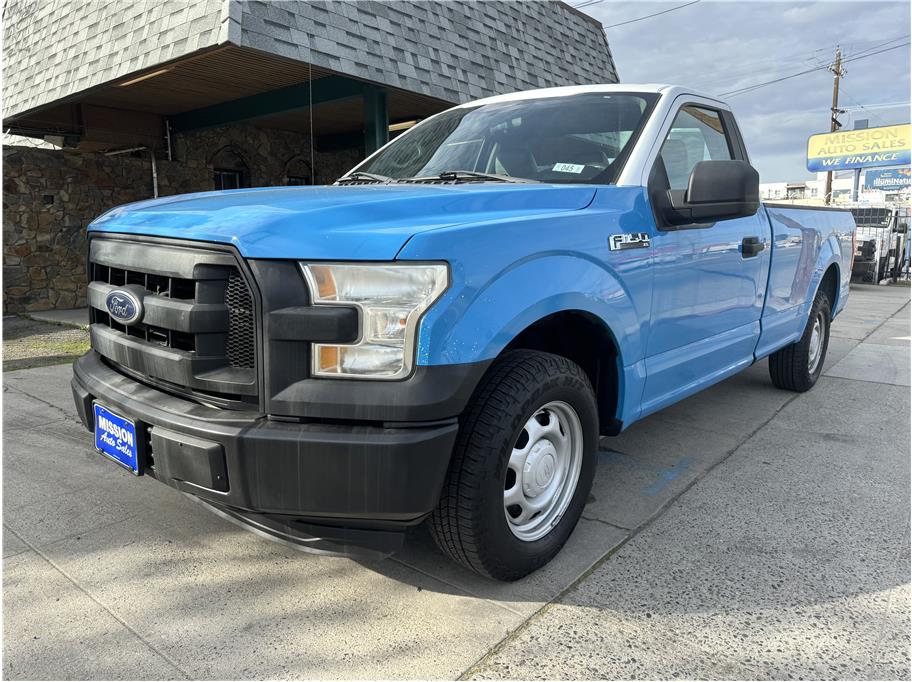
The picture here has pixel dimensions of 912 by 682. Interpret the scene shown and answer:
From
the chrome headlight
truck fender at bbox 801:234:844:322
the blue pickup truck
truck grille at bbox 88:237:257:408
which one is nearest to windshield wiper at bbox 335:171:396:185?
the blue pickup truck

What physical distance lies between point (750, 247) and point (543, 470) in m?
2.00

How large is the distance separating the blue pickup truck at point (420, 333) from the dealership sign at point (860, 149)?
31.5 metres

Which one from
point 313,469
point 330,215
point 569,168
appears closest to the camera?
point 313,469

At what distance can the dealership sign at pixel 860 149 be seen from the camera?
2898 centimetres

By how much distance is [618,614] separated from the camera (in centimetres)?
220

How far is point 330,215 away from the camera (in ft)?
6.41

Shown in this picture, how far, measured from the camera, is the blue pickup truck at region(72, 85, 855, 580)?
6.06 ft

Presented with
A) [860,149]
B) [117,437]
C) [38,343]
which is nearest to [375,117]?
[38,343]

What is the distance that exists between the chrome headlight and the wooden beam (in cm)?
649

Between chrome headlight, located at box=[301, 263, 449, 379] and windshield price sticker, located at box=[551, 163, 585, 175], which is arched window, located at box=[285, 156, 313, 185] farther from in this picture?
chrome headlight, located at box=[301, 263, 449, 379]

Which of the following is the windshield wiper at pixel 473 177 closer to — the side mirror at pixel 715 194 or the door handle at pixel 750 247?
the side mirror at pixel 715 194

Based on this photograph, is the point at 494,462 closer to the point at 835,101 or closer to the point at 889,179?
the point at 835,101

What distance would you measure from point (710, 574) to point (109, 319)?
2495 millimetres

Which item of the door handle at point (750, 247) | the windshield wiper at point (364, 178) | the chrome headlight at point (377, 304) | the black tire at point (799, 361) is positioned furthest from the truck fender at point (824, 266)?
the chrome headlight at point (377, 304)
